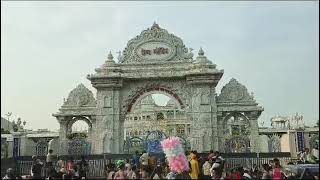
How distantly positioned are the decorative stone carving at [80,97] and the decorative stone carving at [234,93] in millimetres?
8394

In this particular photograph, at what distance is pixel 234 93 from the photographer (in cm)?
2642

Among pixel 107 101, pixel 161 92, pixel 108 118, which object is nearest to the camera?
pixel 108 118

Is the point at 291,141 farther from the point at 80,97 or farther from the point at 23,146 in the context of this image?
the point at 23,146

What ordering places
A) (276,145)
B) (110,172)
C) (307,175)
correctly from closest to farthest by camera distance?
1. (307,175)
2. (110,172)
3. (276,145)

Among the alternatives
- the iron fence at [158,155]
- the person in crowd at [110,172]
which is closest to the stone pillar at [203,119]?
the iron fence at [158,155]

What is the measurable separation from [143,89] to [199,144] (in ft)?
16.9

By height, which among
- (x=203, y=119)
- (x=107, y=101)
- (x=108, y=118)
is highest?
(x=107, y=101)

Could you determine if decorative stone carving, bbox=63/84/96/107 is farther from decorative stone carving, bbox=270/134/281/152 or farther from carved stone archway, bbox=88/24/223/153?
decorative stone carving, bbox=270/134/281/152

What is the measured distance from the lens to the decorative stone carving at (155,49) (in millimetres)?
27375

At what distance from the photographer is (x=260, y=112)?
1021 inches

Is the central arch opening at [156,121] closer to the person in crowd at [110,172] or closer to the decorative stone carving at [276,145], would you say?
the decorative stone carving at [276,145]

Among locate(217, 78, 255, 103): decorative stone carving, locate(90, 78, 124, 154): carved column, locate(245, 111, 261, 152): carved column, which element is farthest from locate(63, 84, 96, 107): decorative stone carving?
locate(245, 111, 261, 152): carved column

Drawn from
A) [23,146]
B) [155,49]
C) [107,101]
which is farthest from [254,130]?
[23,146]

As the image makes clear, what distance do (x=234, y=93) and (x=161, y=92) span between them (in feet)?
15.5
